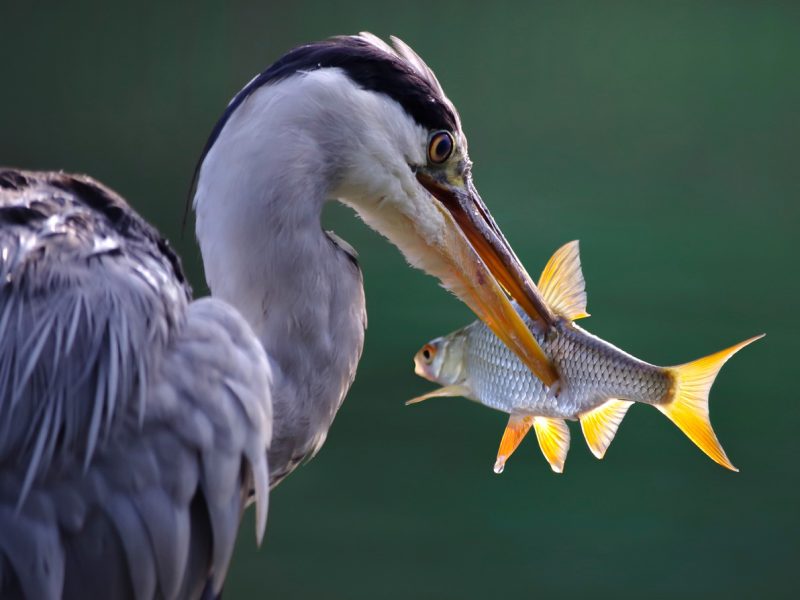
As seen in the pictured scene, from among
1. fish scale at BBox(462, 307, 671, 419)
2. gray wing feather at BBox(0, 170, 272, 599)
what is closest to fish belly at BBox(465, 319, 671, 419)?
fish scale at BBox(462, 307, 671, 419)

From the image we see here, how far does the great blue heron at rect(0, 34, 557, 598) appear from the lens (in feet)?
2.76

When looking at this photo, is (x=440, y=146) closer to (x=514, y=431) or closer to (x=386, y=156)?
(x=386, y=156)

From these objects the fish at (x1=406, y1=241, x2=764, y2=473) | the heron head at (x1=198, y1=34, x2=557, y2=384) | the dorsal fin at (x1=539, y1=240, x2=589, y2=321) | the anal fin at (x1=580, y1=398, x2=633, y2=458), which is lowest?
the anal fin at (x1=580, y1=398, x2=633, y2=458)

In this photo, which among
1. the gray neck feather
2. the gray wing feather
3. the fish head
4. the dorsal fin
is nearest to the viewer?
the gray wing feather

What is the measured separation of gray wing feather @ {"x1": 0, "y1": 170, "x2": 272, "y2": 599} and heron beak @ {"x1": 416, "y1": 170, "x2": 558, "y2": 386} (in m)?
0.24

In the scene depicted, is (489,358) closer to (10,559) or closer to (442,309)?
(10,559)

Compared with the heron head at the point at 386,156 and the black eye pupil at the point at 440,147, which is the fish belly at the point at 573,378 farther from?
the black eye pupil at the point at 440,147

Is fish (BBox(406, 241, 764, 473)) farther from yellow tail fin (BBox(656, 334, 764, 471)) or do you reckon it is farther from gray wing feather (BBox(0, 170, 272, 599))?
gray wing feather (BBox(0, 170, 272, 599))

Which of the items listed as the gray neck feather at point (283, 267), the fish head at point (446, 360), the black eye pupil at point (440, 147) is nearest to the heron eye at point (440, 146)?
the black eye pupil at point (440, 147)

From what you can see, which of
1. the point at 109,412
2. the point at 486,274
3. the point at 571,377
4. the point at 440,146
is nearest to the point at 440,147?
the point at 440,146

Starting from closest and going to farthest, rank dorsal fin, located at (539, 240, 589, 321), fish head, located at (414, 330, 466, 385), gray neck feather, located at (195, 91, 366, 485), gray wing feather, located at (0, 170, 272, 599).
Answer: gray wing feather, located at (0, 170, 272, 599) → gray neck feather, located at (195, 91, 366, 485) → dorsal fin, located at (539, 240, 589, 321) → fish head, located at (414, 330, 466, 385)

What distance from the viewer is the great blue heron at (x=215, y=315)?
0.84 meters

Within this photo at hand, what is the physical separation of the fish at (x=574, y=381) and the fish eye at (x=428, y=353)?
83 mm

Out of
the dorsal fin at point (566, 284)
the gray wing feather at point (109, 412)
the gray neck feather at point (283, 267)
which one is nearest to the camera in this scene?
the gray wing feather at point (109, 412)
